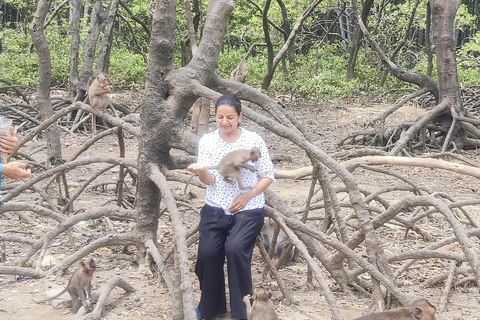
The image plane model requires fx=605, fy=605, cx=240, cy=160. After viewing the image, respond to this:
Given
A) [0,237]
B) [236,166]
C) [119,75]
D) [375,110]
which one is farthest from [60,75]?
[236,166]

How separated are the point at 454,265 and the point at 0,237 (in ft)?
10.9

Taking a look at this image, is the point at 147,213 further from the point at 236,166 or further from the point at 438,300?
the point at 438,300

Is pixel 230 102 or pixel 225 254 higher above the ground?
pixel 230 102

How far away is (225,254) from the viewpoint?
376 cm

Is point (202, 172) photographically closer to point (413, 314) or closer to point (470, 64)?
point (413, 314)

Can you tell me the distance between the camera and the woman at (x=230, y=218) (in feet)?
12.0

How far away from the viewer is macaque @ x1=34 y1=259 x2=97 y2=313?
3684mm

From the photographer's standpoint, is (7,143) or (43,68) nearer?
(7,143)

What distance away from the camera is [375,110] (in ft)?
49.1

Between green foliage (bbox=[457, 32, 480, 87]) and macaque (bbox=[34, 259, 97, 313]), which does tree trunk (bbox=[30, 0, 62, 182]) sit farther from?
green foliage (bbox=[457, 32, 480, 87])

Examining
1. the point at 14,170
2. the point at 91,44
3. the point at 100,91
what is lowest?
the point at 14,170

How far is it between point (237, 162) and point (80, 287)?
4.09ft

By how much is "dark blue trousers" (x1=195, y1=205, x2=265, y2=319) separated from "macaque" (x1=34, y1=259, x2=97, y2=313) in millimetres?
690

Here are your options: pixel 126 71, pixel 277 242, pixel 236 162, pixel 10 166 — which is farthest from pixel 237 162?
pixel 126 71
